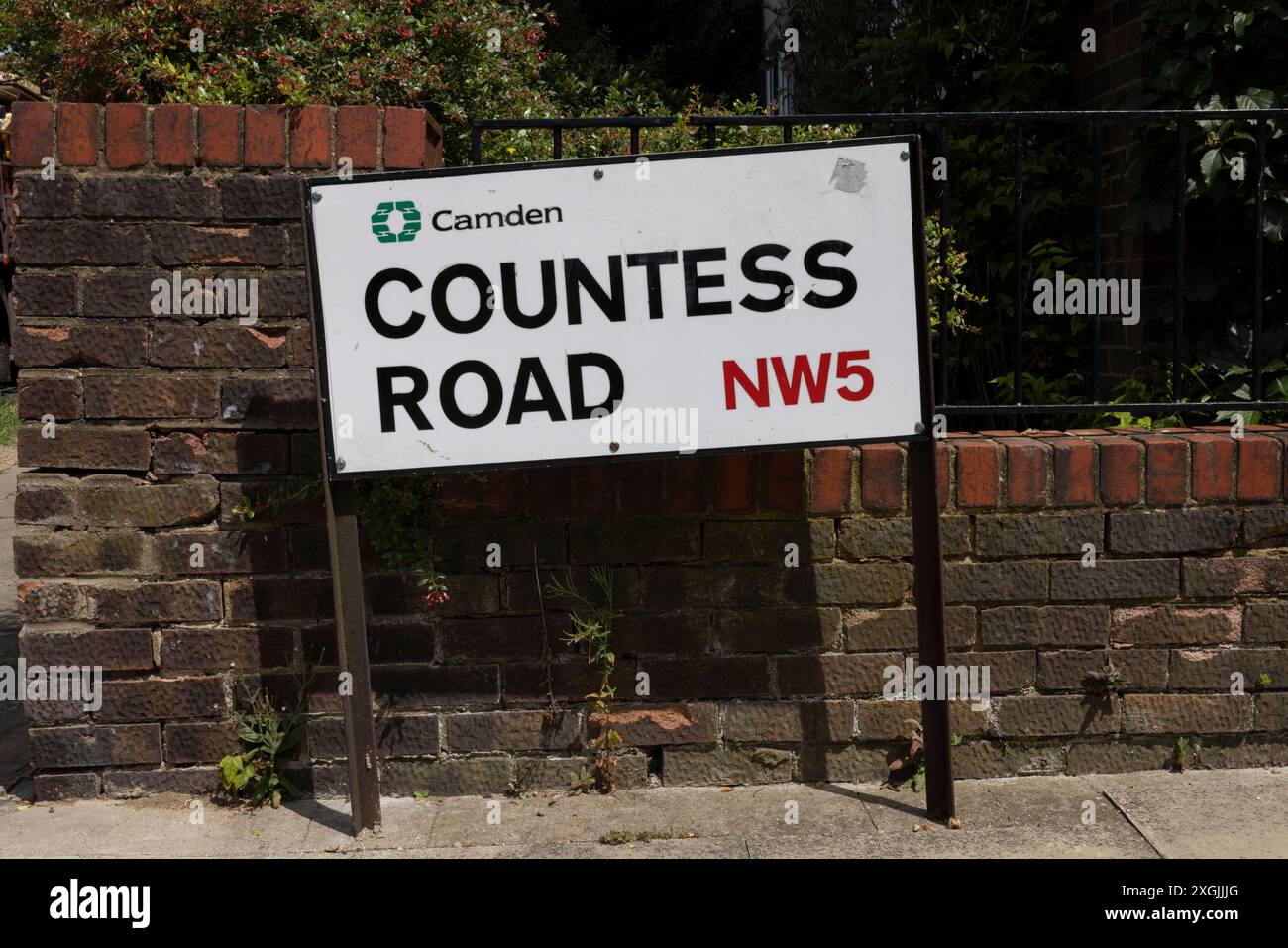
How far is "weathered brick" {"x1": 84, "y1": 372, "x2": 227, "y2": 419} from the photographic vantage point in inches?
131

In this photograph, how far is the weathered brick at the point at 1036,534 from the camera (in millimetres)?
3426

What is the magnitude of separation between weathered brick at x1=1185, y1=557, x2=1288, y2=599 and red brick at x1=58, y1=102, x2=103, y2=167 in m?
3.20

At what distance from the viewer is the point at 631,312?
122 inches

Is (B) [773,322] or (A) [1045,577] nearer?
(B) [773,322]

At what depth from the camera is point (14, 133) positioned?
10.7 feet

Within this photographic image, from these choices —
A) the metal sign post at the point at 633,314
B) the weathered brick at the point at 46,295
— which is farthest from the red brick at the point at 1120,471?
the weathered brick at the point at 46,295

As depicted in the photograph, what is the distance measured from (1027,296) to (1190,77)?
1180mm

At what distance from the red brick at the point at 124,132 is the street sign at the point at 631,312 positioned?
712 millimetres

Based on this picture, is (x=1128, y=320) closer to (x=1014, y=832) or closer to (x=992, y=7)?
(x=992, y=7)

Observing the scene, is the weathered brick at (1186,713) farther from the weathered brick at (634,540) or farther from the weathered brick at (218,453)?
the weathered brick at (218,453)

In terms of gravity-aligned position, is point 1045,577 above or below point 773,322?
below

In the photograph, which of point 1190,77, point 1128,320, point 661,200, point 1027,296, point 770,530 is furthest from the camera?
point 1027,296

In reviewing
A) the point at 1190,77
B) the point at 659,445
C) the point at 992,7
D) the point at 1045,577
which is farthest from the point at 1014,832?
the point at 992,7

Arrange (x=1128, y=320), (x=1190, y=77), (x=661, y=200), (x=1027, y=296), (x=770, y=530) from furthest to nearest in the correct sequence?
(x=1027, y=296), (x=1128, y=320), (x=1190, y=77), (x=770, y=530), (x=661, y=200)
